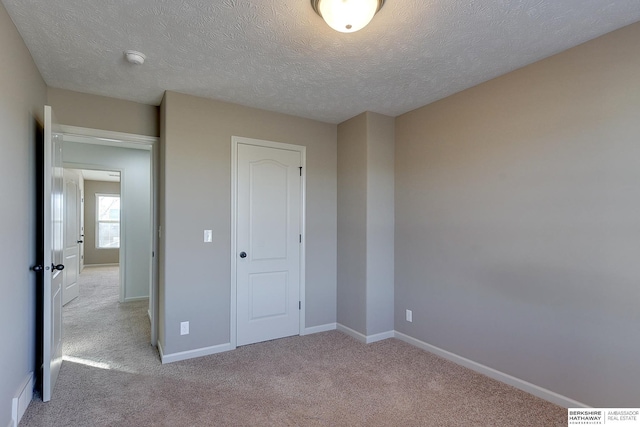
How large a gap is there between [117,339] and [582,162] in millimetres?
4504

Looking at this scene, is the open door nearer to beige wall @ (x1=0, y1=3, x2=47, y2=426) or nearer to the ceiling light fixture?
beige wall @ (x1=0, y1=3, x2=47, y2=426)

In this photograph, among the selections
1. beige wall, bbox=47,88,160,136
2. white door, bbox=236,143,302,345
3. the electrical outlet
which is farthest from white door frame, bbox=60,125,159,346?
white door, bbox=236,143,302,345

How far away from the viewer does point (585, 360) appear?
2.16 metres

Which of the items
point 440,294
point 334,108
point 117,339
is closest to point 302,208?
point 334,108

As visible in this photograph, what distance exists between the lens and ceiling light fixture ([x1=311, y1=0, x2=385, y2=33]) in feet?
5.41

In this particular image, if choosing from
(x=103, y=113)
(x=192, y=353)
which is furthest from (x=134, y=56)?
(x=192, y=353)

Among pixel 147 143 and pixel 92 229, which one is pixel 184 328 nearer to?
pixel 147 143

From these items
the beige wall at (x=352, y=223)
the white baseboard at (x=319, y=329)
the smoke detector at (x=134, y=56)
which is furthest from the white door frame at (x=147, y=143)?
the beige wall at (x=352, y=223)

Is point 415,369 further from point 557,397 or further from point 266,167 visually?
point 266,167

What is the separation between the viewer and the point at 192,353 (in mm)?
3090

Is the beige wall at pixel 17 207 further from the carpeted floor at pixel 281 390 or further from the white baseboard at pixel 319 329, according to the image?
the white baseboard at pixel 319 329

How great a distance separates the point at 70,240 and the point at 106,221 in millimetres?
4463

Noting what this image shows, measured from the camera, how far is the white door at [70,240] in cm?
493
